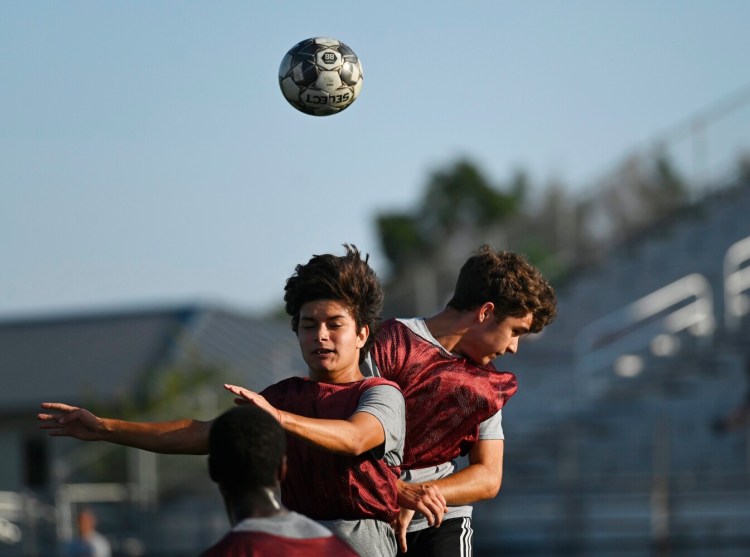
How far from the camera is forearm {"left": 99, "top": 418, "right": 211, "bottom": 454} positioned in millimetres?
4840

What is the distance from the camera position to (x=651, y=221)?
24.7 meters

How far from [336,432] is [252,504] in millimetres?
923

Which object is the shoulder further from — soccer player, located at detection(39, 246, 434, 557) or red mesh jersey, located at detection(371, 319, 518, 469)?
red mesh jersey, located at detection(371, 319, 518, 469)

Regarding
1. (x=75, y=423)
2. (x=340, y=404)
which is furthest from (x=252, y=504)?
(x=340, y=404)

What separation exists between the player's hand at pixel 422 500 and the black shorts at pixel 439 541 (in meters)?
0.76

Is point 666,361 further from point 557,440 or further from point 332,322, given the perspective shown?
point 332,322

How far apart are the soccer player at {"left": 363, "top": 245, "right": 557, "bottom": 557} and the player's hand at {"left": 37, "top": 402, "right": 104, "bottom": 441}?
1447 mm

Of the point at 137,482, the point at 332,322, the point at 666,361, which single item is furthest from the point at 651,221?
the point at 332,322

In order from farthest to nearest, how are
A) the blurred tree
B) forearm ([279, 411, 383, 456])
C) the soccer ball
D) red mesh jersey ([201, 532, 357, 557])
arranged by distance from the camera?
1. the blurred tree
2. the soccer ball
3. forearm ([279, 411, 383, 456])
4. red mesh jersey ([201, 532, 357, 557])

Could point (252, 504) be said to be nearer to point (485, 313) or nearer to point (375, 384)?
point (375, 384)

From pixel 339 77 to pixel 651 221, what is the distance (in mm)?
18273

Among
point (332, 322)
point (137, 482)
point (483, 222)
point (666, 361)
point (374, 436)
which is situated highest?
point (483, 222)

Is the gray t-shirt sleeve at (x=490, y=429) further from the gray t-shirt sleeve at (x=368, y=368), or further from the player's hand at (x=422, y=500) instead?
the player's hand at (x=422, y=500)

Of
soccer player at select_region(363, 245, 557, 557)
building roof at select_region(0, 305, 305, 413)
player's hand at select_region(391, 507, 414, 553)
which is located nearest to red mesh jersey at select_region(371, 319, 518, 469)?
soccer player at select_region(363, 245, 557, 557)
